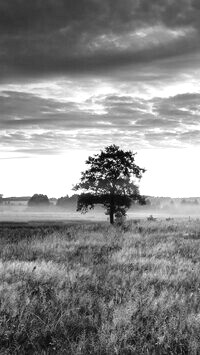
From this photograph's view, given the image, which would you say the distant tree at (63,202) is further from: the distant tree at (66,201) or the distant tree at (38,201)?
the distant tree at (38,201)

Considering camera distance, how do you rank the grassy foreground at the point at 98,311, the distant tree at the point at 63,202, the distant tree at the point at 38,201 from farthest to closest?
the distant tree at the point at 63,202, the distant tree at the point at 38,201, the grassy foreground at the point at 98,311

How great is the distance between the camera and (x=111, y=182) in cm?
4109

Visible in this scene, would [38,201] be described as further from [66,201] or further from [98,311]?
[98,311]

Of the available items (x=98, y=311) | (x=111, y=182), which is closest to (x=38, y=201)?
(x=111, y=182)

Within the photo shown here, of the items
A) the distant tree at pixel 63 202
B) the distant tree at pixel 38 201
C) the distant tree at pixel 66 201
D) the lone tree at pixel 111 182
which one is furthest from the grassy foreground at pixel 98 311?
the distant tree at pixel 63 202

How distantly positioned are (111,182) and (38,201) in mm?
130418

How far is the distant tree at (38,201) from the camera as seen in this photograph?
536 feet

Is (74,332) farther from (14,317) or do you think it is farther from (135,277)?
(135,277)

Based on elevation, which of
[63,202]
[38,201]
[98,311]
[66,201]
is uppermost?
[38,201]

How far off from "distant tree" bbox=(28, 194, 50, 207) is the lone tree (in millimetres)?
123245

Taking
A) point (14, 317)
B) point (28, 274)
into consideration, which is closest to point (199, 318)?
point (14, 317)

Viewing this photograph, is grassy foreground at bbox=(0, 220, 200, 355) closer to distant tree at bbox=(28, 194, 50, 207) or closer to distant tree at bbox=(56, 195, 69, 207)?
distant tree at bbox=(28, 194, 50, 207)

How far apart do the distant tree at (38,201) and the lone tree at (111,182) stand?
404ft

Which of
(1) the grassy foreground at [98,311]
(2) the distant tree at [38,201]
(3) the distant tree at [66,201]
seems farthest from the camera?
(3) the distant tree at [66,201]
